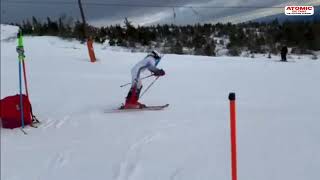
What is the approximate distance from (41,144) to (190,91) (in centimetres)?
685

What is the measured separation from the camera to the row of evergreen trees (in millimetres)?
40594

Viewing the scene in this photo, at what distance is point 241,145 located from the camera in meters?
7.57

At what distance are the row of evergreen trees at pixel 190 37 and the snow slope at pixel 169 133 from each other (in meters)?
22.8

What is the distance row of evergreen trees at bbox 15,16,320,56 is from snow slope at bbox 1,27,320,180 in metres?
22.8

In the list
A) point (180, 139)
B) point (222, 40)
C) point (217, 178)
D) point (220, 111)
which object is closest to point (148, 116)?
point (220, 111)

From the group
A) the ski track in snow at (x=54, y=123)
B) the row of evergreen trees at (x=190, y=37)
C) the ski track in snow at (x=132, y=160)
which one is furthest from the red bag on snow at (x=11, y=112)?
the row of evergreen trees at (x=190, y=37)

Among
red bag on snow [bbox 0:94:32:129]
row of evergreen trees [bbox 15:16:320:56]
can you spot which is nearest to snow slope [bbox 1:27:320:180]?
red bag on snow [bbox 0:94:32:129]

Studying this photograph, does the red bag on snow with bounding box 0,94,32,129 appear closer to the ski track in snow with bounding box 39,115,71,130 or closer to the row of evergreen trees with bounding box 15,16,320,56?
the ski track in snow with bounding box 39,115,71,130

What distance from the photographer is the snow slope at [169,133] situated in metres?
6.75

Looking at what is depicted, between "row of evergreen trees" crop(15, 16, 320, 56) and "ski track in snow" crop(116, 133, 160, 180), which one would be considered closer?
"ski track in snow" crop(116, 133, 160, 180)

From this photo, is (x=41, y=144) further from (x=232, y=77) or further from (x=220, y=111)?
(x=232, y=77)

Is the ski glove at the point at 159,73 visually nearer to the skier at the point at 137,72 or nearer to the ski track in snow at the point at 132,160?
the skier at the point at 137,72

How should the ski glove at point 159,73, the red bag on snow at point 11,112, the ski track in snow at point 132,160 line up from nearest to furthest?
1. the ski track in snow at point 132,160
2. the red bag on snow at point 11,112
3. the ski glove at point 159,73

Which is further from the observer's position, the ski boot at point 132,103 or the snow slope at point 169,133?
the ski boot at point 132,103
